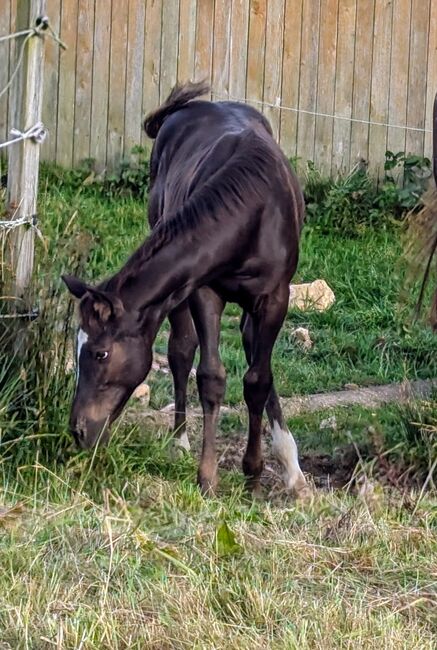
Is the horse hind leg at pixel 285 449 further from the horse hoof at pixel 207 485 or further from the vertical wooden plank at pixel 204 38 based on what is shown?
the vertical wooden plank at pixel 204 38

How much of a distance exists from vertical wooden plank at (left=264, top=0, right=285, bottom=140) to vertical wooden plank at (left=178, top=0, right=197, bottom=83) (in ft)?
2.04

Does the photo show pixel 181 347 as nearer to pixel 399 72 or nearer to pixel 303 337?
pixel 303 337

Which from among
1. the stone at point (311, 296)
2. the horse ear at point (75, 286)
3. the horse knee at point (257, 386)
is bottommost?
the stone at point (311, 296)

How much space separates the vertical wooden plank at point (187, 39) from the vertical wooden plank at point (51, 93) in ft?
3.31

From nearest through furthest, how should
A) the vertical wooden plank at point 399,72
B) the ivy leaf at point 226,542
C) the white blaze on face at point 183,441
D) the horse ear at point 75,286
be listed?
the ivy leaf at point 226,542, the horse ear at point 75,286, the white blaze on face at point 183,441, the vertical wooden plank at point 399,72

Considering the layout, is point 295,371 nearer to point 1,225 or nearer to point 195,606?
point 1,225

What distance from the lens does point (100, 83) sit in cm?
1073

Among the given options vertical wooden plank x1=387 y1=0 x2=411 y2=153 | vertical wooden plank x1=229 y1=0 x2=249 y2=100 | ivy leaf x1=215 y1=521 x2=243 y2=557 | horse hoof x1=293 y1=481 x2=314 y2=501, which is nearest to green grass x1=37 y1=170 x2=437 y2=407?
horse hoof x1=293 y1=481 x2=314 y2=501

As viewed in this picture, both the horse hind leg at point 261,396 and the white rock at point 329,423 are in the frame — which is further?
the white rock at point 329,423

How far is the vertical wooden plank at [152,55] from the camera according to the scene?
35.1 ft

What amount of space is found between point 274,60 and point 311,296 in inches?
118

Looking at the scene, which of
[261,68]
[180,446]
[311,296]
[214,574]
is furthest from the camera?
[261,68]

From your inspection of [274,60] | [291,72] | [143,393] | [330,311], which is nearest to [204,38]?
[274,60]

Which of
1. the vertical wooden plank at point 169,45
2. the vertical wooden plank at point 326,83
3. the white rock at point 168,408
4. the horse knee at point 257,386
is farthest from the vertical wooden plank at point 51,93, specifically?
the horse knee at point 257,386
